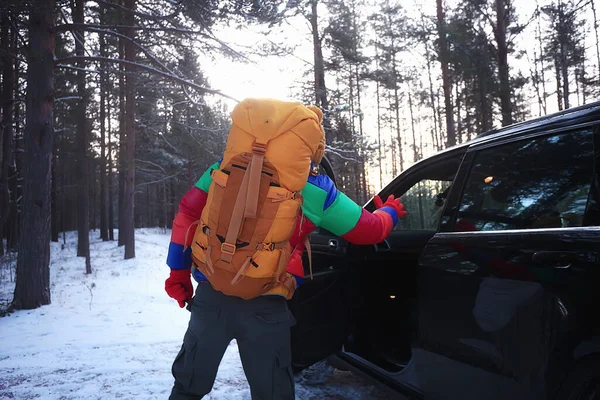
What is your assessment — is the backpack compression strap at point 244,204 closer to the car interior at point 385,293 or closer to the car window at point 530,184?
the car window at point 530,184

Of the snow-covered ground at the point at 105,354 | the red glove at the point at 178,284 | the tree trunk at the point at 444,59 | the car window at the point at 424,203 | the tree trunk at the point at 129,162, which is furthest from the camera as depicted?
the tree trunk at the point at 444,59

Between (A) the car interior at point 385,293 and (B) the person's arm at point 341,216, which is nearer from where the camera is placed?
(B) the person's arm at point 341,216

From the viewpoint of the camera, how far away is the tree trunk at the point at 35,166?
6.36 m

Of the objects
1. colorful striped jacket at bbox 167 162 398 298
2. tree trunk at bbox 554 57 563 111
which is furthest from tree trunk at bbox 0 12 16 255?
tree trunk at bbox 554 57 563 111

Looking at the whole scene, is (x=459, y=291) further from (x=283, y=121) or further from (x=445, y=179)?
(x=445, y=179)

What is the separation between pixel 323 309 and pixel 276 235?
3.80ft

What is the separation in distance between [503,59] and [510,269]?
12.6 metres

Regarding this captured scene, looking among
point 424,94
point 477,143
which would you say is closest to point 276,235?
point 477,143

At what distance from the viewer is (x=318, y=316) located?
2598 millimetres

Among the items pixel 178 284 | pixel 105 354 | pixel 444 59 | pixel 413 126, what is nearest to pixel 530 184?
pixel 178 284

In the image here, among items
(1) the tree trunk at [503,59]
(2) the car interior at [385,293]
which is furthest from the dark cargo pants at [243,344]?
(1) the tree trunk at [503,59]

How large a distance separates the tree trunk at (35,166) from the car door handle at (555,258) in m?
7.13

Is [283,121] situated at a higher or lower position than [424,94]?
lower

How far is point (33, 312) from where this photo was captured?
612 cm
